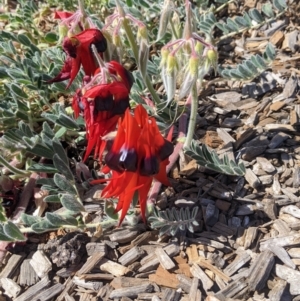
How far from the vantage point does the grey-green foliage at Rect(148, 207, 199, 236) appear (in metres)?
2.13

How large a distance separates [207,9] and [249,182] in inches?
49.1

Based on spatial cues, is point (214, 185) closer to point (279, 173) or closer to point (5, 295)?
point (279, 173)

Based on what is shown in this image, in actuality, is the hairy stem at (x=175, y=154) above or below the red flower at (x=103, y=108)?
below

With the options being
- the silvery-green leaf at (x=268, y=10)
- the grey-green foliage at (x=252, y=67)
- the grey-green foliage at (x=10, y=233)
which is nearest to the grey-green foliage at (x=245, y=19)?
the silvery-green leaf at (x=268, y=10)

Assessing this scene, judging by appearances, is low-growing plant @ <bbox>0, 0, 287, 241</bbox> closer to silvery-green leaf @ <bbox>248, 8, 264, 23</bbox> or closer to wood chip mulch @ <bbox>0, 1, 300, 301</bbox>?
silvery-green leaf @ <bbox>248, 8, 264, 23</bbox>

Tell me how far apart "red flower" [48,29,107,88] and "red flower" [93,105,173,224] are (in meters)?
0.36

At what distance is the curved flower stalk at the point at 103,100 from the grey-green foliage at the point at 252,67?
2.78 ft

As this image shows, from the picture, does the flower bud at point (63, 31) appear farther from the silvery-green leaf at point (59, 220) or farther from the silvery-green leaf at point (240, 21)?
the silvery-green leaf at point (240, 21)

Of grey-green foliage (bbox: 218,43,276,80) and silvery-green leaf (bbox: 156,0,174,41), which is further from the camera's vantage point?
grey-green foliage (bbox: 218,43,276,80)

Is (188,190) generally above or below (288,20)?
below

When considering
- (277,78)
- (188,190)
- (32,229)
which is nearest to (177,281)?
(188,190)

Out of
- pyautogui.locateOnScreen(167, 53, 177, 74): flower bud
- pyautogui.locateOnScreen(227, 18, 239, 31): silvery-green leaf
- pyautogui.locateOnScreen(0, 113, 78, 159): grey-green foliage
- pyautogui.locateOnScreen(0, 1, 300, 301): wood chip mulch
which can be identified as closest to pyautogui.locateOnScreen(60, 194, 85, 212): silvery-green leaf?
pyautogui.locateOnScreen(0, 1, 300, 301): wood chip mulch

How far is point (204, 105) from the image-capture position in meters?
2.78

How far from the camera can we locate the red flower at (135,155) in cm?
173
